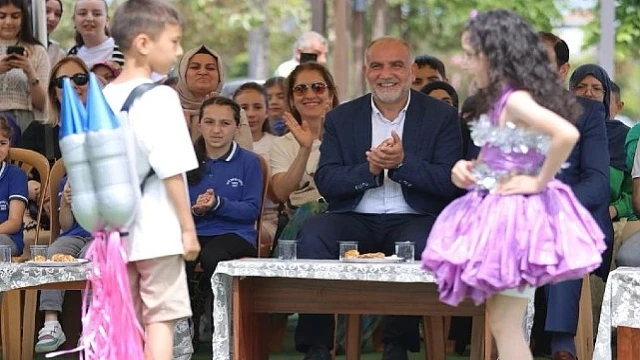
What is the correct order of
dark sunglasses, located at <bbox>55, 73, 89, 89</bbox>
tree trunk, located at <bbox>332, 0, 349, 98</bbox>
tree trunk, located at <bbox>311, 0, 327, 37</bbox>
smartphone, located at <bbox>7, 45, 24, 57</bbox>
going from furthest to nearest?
tree trunk, located at <bbox>332, 0, 349, 98</bbox>
tree trunk, located at <bbox>311, 0, 327, 37</bbox>
smartphone, located at <bbox>7, 45, 24, 57</bbox>
dark sunglasses, located at <bbox>55, 73, 89, 89</bbox>

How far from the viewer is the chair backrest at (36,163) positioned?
684 cm

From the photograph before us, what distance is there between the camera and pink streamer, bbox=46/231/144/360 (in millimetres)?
4492

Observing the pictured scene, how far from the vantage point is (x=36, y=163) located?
6.95 metres

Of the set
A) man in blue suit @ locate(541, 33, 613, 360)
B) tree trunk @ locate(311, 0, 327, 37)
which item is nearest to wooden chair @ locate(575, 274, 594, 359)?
man in blue suit @ locate(541, 33, 613, 360)

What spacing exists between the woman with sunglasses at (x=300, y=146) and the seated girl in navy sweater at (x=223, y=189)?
0.31 m

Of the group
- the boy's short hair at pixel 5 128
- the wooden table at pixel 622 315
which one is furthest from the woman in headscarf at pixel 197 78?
the wooden table at pixel 622 315

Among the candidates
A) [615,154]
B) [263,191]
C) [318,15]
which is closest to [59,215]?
[263,191]

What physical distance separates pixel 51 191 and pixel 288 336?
1640mm

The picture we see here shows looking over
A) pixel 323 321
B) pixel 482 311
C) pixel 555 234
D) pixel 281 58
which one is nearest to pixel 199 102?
pixel 323 321

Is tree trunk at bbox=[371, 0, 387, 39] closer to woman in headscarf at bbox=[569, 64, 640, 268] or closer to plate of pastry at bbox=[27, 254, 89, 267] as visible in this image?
woman in headscarf at bbox=[569, 64, 640, 268]

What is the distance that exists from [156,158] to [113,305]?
0.51 meters

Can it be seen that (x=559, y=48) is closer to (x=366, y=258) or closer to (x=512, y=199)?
(x=366, y=258)

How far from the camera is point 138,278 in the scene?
466 centimetres

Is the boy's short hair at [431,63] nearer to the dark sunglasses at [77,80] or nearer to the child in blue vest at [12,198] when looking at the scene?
the dark sunglasses at [77,80]
